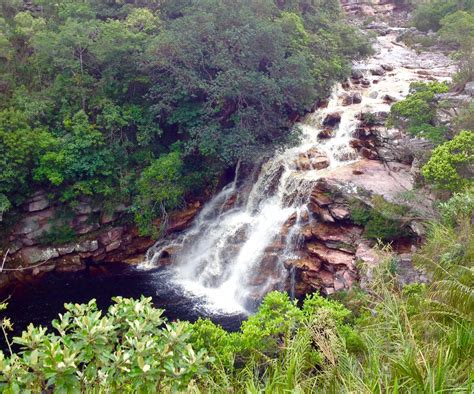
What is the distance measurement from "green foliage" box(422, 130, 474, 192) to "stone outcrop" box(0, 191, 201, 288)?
28.6 feet

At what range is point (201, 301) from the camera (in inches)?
500

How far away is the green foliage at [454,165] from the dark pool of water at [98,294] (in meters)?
6.65

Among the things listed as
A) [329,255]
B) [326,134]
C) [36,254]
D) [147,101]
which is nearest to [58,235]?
[36,254]

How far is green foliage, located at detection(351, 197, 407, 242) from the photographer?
443 inches

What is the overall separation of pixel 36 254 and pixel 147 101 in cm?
705

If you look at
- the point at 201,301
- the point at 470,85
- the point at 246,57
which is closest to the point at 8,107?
the point at 246,57

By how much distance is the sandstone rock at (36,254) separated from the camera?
14.1m

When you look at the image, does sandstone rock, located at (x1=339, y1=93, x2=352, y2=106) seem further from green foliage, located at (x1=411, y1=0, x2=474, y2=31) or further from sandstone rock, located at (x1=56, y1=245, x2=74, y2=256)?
sandstone rock, located at (x1=56, y1=245, x2=74, y2=256)

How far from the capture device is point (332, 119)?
16219 mm

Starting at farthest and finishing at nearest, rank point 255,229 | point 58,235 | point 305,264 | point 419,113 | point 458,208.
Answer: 1. point 58,235
2. point 255,229
3. point 419,113
4. point 305,264
5. point 458,208

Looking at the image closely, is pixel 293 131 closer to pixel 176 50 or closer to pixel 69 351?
pixel 176 50

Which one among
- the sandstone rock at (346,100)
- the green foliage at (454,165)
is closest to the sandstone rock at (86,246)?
the green foliage at (454,165)

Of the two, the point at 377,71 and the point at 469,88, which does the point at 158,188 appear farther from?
the point at 377,71

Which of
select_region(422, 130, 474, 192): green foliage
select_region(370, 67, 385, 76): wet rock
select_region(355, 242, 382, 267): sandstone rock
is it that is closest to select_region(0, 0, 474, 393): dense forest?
select_region(422, 130, 474, 192): green foliage
